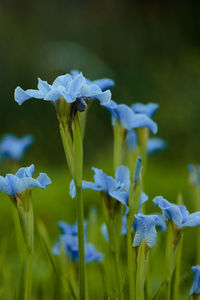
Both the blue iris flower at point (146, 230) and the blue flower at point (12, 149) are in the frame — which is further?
the blue flower at point (12, 149)

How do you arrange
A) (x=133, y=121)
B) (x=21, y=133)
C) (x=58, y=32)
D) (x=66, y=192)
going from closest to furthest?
(x=133, y=121)
(x=66, y=192)
(x=21, y=133)
(x=58, y=32)

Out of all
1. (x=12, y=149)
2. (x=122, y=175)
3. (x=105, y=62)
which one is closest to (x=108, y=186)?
(x=122, y=175)

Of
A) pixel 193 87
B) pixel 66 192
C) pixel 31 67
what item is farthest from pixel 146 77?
pixel 66 192

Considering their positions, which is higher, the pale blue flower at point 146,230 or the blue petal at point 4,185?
the blue petal at point 4,185

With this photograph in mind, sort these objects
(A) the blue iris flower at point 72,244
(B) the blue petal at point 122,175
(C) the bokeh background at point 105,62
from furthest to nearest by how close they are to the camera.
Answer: (C) the bokeh background at point 105,62 → (A) the blue iris flower at point 72,244 → (B) the blue petal at point 122,175

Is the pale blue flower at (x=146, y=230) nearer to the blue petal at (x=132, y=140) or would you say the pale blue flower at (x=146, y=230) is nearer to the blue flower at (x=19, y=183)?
the blue flower at (x=19, y=183)

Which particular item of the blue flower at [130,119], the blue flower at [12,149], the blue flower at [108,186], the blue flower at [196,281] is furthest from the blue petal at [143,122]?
the blue flower at [12,149]

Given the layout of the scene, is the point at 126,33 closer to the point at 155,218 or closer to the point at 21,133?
the point at 21,133
